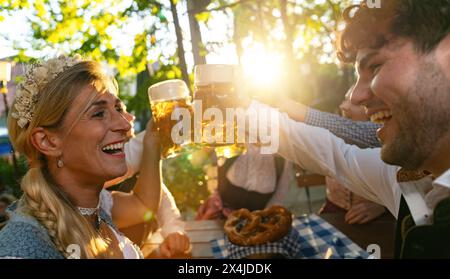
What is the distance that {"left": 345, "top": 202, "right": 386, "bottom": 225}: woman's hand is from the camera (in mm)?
2258

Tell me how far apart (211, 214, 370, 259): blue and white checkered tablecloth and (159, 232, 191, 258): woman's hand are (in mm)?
182

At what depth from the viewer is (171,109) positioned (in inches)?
62.7

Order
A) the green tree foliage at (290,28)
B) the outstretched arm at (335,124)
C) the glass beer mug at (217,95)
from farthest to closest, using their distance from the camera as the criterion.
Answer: the green tree foliage at (290,28), the outstretched arm at (335,124), the glass beer mug at (217,95)

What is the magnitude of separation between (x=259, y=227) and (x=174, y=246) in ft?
1.30

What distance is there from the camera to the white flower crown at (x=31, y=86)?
1311 millimetres

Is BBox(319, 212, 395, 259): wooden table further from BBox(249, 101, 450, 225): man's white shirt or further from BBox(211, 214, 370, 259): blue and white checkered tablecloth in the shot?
BBox(249, 101, 450, 225): man's white shirt

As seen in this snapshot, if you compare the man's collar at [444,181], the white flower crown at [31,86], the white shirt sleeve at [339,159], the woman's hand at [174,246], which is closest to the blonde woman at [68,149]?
the white flower crown at [31,86]

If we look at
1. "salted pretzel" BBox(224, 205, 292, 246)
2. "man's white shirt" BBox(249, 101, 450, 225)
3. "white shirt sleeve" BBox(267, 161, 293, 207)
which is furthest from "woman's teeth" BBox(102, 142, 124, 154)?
"white shirt sleeve" BBox(267, 161, 293, 207)

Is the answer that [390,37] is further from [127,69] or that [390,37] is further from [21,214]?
[127,69]

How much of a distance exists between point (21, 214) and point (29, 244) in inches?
4.9

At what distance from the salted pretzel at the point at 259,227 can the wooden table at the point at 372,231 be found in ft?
1.15

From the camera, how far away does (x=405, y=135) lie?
1030 millimetres

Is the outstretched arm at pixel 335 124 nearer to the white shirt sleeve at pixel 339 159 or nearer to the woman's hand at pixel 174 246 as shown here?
the white shirt sleeve at pixel 339 159

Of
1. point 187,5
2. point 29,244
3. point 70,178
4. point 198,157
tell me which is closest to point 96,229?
point 70,178
